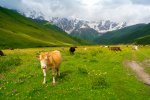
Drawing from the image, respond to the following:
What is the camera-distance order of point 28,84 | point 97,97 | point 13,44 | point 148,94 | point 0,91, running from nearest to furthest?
point 97,97
point 148,94
point 0,91
point 28,84
point 13,44

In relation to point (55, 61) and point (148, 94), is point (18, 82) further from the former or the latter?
point (148, 94)

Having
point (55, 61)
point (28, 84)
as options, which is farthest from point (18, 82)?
point (55, 61)

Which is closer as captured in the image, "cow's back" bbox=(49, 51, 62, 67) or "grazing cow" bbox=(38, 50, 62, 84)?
"grazing cow" bbox=(38, 50, 62, 84)

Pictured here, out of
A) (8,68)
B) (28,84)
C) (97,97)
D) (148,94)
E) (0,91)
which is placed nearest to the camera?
(97,97)

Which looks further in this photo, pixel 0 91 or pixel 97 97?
pixel 0 91

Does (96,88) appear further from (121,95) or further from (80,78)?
(80,78)

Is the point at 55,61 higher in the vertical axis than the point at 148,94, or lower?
higher

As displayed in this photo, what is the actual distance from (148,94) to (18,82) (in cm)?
1161

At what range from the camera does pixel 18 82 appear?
27375mm

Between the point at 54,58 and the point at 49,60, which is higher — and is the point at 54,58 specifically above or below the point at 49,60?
above

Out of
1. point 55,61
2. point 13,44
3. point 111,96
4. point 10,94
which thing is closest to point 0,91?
point 10,94

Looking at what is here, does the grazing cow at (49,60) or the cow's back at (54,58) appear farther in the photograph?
the cow's back at (54,58)

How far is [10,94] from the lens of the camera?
23.5m

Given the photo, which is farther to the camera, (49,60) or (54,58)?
(54,58)
